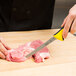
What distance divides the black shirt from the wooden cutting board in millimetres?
128

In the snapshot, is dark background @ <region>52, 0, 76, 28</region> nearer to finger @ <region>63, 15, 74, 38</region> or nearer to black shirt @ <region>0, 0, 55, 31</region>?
black shirt @ <region>0, 0, 55, 31</region>

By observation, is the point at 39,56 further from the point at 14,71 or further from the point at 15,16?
the point at 15,16

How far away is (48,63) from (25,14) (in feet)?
2.04

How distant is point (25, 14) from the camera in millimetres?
1511

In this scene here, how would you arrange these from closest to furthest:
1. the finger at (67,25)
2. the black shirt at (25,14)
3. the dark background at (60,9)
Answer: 1. the finger at (67,25)
2. the black shirt at (25,14)
3. the dark background at (60,9)

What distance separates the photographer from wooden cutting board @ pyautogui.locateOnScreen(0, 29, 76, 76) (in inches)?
38.9

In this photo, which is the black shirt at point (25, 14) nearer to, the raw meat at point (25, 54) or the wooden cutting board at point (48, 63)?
the wooden cutting board at point (48, 63)

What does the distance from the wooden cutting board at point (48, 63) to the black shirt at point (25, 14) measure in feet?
0.42

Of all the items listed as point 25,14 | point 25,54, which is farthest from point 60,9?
point 25,54

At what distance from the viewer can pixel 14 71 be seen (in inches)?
38.7

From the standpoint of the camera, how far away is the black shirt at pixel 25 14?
1.46 m

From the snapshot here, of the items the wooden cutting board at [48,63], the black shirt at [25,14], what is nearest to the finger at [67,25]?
Answer: the wooden cutting board at [48,63]

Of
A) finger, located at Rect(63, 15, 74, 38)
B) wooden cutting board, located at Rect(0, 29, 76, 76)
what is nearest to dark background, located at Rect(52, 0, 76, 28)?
wooden cutting board, located at Rect(0, 29, 76, 76)

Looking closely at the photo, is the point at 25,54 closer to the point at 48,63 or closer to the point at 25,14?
the point at 48,63
